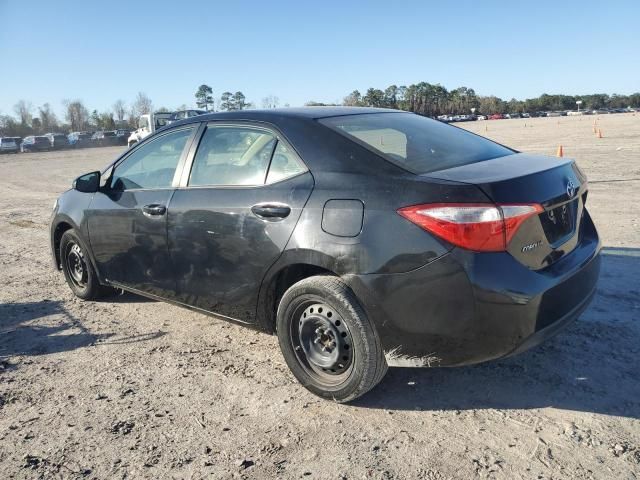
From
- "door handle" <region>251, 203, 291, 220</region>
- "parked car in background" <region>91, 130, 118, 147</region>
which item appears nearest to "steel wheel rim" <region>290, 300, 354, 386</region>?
"door handle" <region>251, 203, 291, 220</region>

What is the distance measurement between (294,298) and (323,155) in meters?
0.86

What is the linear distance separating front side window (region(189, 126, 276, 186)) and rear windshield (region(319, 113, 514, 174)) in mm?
461

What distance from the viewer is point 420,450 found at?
2.69 metres

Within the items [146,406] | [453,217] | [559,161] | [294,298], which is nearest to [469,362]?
[453,217]

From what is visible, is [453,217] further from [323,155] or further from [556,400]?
[556,400]

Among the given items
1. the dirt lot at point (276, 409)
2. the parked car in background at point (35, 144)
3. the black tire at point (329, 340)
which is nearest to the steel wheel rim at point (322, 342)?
the black tire at point (329, 340)

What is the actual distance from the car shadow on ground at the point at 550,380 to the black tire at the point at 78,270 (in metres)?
2.99

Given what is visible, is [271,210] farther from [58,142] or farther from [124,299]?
[58,142]

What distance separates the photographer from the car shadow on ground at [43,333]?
13.7ft

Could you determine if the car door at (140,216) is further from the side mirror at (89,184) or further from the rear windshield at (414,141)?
the rear windshield at (414,141)

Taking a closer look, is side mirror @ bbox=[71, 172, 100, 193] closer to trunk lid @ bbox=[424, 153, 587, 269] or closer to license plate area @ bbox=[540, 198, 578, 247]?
trunk lid @ bbox=[424, 153, 587, 269]

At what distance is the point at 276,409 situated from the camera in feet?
10.3

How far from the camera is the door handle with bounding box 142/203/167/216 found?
13.1 ft

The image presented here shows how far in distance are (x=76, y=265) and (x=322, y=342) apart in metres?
3.19
